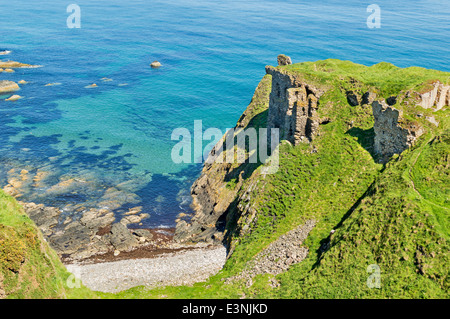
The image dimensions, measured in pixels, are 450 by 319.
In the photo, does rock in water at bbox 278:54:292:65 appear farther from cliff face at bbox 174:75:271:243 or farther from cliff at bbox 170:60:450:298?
cliff at bbox 170:60:450:298

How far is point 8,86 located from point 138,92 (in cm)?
4163

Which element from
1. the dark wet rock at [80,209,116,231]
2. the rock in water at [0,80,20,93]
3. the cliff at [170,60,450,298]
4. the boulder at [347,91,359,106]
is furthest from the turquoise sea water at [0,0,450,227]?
the boulder at [347,91,359,106]

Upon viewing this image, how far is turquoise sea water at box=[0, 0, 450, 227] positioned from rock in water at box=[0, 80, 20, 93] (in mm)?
3116

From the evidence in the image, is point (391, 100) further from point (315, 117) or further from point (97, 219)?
point (97, 219)

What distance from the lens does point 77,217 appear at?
68125 mm

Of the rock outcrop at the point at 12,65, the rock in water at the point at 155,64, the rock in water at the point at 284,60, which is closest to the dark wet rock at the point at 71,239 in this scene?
the rock in water at the point at 284,60

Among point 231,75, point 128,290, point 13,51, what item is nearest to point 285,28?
point 231,75

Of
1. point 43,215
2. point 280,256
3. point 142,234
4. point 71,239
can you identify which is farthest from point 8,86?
point 280,256

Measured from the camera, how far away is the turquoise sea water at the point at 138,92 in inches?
3147

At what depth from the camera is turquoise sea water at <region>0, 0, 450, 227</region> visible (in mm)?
79938

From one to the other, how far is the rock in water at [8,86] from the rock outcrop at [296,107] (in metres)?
97.4

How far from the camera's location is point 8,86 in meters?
128

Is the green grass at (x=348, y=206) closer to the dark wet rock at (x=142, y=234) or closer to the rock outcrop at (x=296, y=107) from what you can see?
the rock outcrop at (x=296, y=107)
